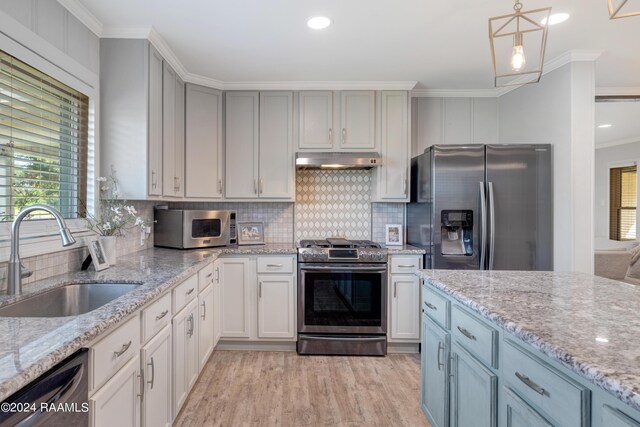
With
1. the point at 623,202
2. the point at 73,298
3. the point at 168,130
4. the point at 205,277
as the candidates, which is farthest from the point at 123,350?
the point at 623,202

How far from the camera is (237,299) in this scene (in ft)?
10.0

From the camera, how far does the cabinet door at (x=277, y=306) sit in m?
3.05

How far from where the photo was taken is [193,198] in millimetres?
3170

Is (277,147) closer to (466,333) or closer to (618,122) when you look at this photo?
(466,333)

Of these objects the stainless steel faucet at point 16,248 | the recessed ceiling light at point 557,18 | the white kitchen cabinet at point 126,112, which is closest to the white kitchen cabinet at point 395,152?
the recessed ceiling light at point 557,18

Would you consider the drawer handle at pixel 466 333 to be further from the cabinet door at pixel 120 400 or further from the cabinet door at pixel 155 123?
the cabinet door at pixel 155 123

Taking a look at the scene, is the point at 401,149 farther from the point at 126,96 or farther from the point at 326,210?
the point at 126,96

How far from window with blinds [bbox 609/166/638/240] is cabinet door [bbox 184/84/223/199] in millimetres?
6630

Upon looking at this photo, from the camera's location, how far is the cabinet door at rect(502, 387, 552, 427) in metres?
1.01

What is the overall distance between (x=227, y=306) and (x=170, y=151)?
1.43 m

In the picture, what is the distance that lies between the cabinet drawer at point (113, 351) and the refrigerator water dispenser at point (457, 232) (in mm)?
2404

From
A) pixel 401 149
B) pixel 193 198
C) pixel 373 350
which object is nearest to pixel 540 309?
pixel 373 350

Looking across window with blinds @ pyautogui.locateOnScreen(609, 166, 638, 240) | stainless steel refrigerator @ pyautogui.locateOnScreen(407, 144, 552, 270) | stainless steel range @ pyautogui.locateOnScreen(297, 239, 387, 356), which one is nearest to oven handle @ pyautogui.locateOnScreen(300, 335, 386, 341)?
stainless steel range @ pyautogui.locateOnScreen(297, 239, 387, 356)

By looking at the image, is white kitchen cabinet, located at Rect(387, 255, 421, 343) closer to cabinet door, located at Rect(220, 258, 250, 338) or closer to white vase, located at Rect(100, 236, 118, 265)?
cabinet door, located at Rect(220, 258, 250, 338)
